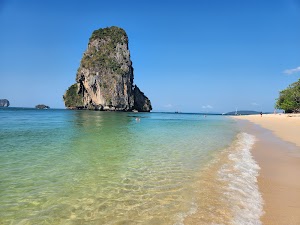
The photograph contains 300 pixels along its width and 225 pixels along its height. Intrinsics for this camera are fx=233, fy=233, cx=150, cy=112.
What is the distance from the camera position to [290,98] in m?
81.8

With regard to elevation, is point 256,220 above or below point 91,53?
below

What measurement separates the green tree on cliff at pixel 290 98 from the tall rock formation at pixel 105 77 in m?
87.3

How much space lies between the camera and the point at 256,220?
5062 mm

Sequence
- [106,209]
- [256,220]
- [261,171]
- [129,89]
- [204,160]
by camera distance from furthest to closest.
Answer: [129,89] < [204,160] < [261,171] < [106,209] < [256,220]

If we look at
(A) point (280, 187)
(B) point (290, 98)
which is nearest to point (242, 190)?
(A) point (280, 187)

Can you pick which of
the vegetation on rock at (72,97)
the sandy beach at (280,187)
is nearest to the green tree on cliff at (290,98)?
the sandy beach at (280,187)

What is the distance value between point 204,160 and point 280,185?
4.23m

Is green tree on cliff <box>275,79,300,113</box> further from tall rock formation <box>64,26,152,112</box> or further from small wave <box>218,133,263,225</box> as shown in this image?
tall rock formation <box>64,26,152,112</box>

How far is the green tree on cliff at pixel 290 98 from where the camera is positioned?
254ft

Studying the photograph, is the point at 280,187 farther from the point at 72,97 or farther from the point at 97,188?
the point at 72,97

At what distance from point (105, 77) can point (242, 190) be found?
147m

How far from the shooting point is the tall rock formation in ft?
473

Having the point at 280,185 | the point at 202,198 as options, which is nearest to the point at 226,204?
the point at 202,198

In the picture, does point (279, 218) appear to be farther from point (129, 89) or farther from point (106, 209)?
point (129, 89)
